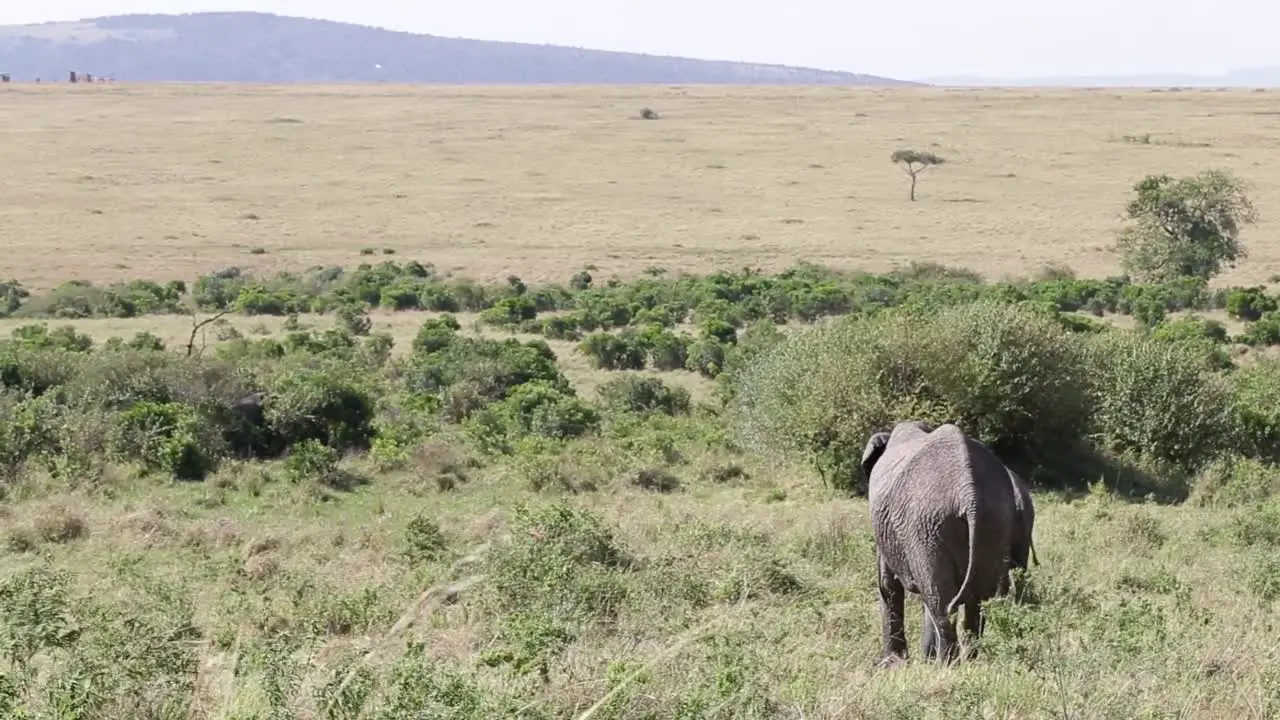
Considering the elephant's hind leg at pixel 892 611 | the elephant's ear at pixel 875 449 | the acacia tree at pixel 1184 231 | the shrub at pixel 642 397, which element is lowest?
the shrub at pixel 642 397

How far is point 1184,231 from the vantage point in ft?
133

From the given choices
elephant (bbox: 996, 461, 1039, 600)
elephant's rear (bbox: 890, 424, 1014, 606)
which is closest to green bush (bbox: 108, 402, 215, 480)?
elephant's rear (bbox: 890, 424, 1014, 606)

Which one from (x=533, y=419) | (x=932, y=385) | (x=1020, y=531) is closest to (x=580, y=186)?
(x=533, y=419)

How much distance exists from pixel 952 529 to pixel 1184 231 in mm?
35798

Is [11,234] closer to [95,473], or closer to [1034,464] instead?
[95,473]

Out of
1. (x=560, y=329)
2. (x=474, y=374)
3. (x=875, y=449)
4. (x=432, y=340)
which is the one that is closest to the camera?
(x=875, y=449)

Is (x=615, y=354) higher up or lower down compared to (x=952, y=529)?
lower down

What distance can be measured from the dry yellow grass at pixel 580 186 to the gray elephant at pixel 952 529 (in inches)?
1415

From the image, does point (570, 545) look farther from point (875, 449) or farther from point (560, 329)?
point (560, 329)

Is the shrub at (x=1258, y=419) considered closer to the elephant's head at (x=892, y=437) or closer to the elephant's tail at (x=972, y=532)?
the elephant's head at (x=892, y=437)

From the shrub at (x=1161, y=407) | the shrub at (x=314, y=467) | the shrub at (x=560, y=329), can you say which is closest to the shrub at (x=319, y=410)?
the shrub at (x=314, y=467)

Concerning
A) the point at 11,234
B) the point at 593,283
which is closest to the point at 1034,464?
the point at 593,283

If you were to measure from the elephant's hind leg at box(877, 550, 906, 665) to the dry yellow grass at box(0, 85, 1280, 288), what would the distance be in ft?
117

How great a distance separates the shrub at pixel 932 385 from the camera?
16.4 metres
